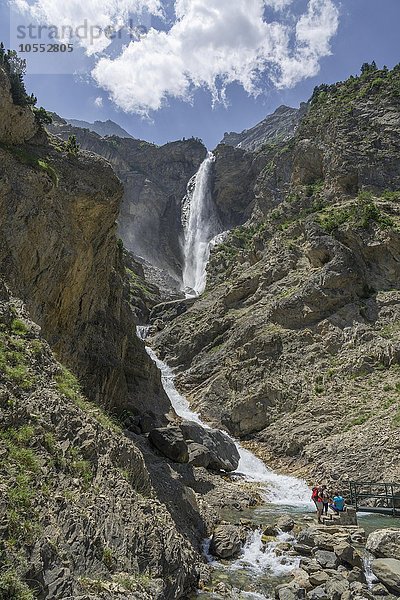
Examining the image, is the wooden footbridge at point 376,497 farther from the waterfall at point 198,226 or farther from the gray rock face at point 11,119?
the waterfall at point 198,226

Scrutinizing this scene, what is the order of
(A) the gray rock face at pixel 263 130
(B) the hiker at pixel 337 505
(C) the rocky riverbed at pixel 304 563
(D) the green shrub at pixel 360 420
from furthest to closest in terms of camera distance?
(A) the gray rock face at pixel 263 130, (D) the green shrub at pixel 360 420, (B) the hiker at pixel 337 505, (C) the rocky riverbed at pixel 304 563

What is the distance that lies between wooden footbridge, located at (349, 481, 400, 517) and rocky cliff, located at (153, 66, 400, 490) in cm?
100

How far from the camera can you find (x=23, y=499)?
685cm

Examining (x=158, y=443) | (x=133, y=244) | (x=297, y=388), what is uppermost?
(x=133, y=244)

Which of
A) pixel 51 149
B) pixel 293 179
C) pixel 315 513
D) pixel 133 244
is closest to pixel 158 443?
pixel 315 513

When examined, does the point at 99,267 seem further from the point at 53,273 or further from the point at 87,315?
the point at 53,273

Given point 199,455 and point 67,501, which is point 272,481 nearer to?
point 199,455

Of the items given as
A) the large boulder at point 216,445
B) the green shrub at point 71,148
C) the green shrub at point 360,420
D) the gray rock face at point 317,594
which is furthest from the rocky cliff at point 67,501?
the green shrub at point 360,420

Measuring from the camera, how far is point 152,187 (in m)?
98.5

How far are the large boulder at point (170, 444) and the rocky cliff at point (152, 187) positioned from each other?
63.1 metres

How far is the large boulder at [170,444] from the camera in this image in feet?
61.1

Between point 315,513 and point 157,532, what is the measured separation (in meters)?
11.2

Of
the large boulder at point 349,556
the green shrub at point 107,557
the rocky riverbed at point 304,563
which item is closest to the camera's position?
the green shrub at point 107,557

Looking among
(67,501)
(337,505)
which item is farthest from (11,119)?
(337,505)
